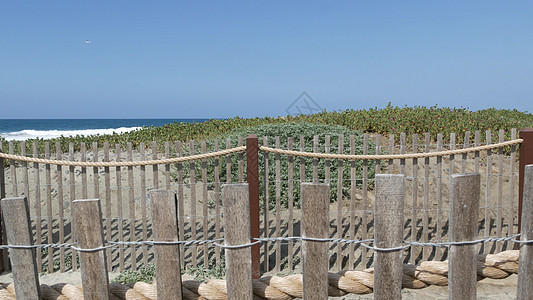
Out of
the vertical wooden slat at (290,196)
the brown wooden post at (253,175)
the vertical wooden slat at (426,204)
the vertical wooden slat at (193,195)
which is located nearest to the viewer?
the brown wooden post at (253,175)

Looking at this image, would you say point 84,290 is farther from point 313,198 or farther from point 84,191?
point 84,191

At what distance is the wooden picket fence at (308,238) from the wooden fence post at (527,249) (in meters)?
0.03

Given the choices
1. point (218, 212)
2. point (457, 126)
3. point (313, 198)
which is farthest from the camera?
point (457, 126)

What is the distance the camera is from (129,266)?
5324 millimetres

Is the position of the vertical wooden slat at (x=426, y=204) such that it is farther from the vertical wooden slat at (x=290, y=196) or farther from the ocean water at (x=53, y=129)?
the ocean water at (x=53, y=129)

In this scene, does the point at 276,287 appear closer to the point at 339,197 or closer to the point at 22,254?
the point at 22,254

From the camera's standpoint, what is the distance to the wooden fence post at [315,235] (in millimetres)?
1936

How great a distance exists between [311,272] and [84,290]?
121cm

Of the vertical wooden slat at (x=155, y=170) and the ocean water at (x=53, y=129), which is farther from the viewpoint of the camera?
the ocean water at (x=53, y=129)

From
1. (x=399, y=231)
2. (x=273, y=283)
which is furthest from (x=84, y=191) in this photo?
(x=399, y=231)

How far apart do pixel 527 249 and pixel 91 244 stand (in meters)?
2.38

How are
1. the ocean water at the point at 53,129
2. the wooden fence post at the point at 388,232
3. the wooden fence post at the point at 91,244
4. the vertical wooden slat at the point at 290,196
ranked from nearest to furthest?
the wooden fence post at the point at 388,232, the wooden fence post at the point at 91,244, the vertical wooden slat at the point at 290,196, the ocean water at the point at 53,129

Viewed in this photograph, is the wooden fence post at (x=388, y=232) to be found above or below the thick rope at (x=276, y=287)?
above

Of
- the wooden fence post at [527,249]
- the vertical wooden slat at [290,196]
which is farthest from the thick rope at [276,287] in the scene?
the vertical wooden slat at [290,196]
